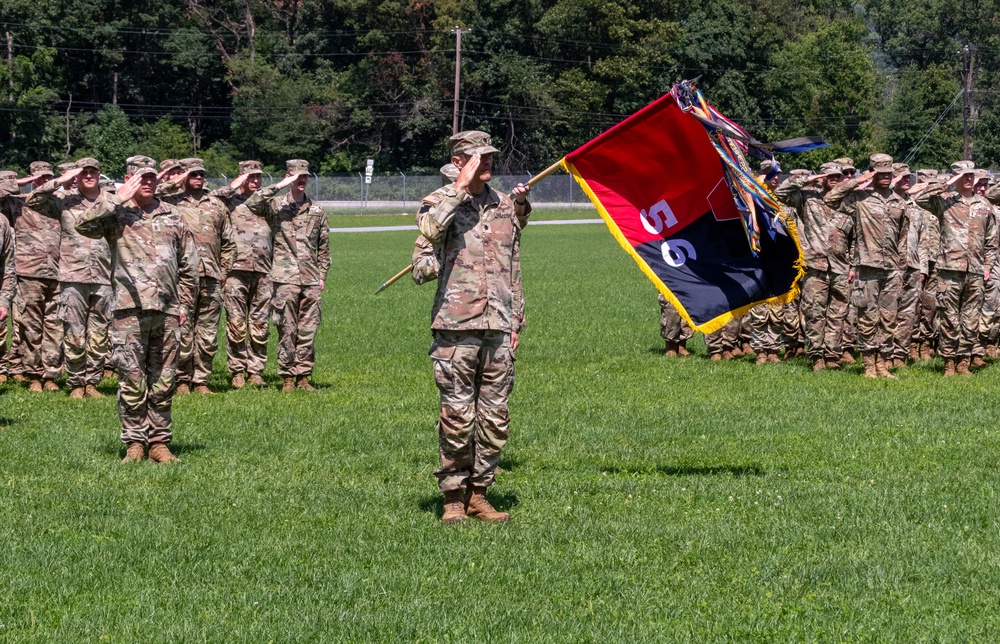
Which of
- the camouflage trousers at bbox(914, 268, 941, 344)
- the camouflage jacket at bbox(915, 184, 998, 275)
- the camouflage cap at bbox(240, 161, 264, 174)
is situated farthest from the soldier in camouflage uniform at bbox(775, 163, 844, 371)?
the camouflage cap at bbox(240, 161, 264, 174)

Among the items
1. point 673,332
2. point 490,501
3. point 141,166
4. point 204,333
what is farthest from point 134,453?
point 673,332

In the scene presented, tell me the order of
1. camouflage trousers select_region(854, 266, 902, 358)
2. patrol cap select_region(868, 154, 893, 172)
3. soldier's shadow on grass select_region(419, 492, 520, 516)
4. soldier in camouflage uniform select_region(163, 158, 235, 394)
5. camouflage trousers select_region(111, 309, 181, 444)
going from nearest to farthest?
soldier's shadow on grass select_region(419, 492, 520, 516) < camouflage trousers select_region(111, 309, 181, 444) < soldier in camouflage uniform select_region(163, 158, 235, 394) < camouflage trousers select_region(854, 266, 902, 358) < patrol cap select_region(868, 154, 893, 172)

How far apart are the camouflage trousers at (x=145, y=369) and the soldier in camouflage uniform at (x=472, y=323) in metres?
3.23

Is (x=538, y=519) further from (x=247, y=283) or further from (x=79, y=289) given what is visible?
(x=79, y=289)

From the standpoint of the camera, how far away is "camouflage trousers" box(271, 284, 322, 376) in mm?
16219

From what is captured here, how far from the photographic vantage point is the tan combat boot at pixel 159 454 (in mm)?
11828

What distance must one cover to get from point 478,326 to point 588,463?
9.81 feet

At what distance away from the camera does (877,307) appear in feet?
57.0

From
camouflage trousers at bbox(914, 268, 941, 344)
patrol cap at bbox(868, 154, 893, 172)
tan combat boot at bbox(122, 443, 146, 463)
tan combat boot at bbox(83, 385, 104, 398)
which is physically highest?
patrol cap at bbox(868, 154, 893, 172)

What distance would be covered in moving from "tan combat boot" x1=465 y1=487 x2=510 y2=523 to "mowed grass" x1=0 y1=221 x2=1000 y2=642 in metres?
0.15

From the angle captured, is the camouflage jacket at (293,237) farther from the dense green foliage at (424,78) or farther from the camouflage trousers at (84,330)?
the dense green foliage at (424,78)

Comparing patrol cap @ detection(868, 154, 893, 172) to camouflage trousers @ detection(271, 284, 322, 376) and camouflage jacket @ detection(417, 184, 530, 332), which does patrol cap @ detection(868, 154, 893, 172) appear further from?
camouflage jacket @ detection(417, 184, 530, 332)

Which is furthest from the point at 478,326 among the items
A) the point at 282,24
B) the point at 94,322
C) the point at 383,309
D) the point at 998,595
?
the point at 282,24

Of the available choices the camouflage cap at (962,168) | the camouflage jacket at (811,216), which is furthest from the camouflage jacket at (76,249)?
the camouflage cap at (962,168)
